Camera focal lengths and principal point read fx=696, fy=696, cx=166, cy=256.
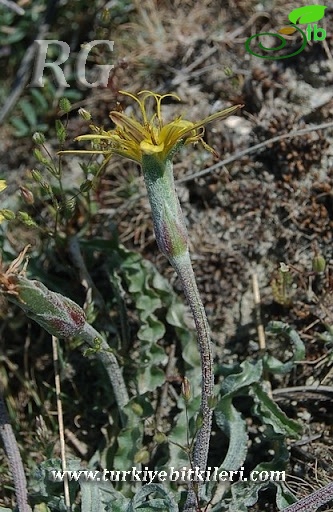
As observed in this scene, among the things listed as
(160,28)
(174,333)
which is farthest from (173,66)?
(174,333)

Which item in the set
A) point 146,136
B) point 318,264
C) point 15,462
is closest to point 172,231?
point 146,136

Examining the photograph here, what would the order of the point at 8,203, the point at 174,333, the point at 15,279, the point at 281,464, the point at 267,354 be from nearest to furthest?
the point at 15,279
the point at 281,464
the point at 267,354
the point at 174,333
the point at 8,203

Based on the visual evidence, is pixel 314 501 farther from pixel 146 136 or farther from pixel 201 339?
pixel 146 136

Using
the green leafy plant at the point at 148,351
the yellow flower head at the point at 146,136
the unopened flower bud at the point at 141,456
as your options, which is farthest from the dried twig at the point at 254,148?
the unopened flower bud at the point at 141,456

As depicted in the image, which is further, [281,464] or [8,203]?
[8,203]

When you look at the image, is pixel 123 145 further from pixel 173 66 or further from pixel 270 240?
pixel 173 66

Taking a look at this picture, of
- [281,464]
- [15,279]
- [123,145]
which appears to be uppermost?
[123,145]
